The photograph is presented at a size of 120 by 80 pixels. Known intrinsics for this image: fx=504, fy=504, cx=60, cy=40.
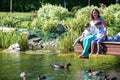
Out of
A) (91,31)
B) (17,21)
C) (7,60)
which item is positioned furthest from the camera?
(17,21)

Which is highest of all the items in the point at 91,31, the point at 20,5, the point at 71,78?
the point at 20,5

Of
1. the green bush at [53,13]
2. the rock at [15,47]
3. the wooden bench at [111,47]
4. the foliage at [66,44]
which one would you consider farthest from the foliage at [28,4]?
the wooden bench at [111,47]

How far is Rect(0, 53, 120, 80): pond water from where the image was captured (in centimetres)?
1677

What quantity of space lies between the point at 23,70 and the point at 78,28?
7.46 metres

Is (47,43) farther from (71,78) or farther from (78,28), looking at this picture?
(71,78)

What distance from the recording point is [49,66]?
18.7 meters

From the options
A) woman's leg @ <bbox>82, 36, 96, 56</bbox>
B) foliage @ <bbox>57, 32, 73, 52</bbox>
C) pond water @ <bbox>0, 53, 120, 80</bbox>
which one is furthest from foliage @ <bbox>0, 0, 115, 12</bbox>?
woman's leg @ <bbox>82, 36, 96, 56</bbox>

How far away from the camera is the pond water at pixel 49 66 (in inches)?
660

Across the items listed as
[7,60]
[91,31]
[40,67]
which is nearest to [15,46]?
[7,60]

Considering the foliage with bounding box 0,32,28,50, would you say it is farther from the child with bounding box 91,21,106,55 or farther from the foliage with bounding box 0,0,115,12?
the foliage with bounding box 0,0,115,12

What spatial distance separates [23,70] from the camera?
17.8m

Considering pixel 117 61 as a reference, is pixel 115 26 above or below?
above

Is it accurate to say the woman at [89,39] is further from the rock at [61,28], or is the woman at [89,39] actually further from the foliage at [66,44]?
the rock at [61,28]

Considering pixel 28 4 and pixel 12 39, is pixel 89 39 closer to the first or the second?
pixel 12 39
